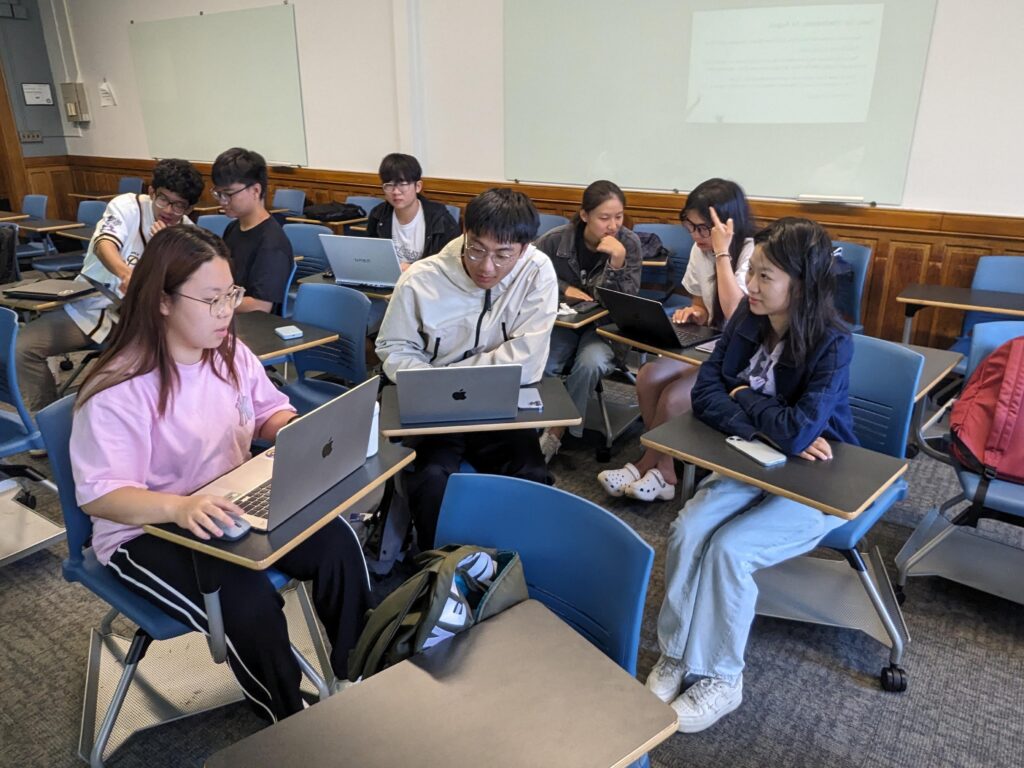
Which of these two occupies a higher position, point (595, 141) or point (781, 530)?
point (595, 141)

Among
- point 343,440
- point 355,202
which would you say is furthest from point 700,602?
point 355,202

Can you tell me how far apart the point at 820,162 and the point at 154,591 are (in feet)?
12.5

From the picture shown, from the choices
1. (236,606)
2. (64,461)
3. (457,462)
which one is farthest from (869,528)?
(64,461)

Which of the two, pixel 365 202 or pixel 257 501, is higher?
pixel 365 202

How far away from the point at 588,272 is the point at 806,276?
5.31 feet

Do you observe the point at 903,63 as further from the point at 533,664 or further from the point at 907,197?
the point at 533,664

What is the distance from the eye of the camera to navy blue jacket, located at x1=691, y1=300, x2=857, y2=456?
170 cm

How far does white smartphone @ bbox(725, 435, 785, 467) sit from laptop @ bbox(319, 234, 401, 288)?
191 centimetres

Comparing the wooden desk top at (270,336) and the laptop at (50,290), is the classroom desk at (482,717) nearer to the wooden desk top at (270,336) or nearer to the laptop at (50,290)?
the wooden desk top at (270,336)

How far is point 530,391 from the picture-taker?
200 cm

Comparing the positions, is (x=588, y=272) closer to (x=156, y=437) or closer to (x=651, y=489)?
(x=651, y=489)

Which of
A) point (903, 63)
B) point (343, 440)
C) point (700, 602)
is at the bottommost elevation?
point (700, 602)

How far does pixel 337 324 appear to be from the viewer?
2652 mm

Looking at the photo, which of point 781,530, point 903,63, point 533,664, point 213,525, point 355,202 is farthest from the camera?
point 355,202
